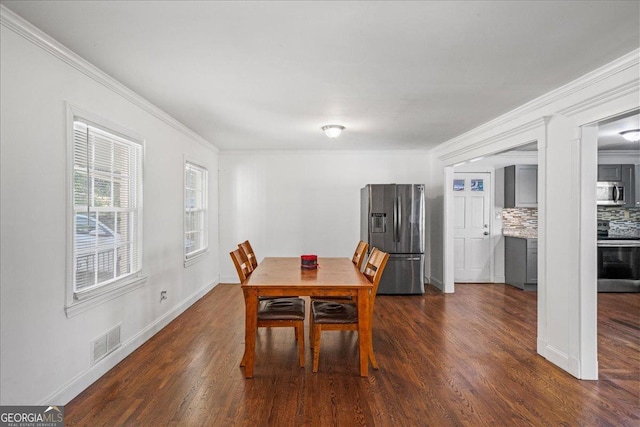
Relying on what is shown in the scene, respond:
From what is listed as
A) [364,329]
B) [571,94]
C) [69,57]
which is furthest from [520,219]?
[69,57]

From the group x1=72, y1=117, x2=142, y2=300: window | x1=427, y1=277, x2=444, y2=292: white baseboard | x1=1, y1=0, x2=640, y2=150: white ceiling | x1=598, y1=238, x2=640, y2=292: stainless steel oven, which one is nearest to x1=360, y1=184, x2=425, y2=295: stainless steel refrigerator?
x1=427, y1=277, x2=444, y2=292: white baseboard

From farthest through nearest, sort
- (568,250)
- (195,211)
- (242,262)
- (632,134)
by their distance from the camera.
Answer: (195,211) < (632,134) < (242,262) < (568,250)

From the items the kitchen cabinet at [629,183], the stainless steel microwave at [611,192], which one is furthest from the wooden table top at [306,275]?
the kitchen cabinet at [629,183]

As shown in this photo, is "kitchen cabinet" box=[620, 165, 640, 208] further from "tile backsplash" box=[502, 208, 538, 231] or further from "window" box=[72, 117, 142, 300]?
"window" box=[72, 117, 142, 300]

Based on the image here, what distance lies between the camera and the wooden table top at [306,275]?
2.89 m

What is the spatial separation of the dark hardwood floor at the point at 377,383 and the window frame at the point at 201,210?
100 centimetres

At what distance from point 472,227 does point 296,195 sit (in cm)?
327

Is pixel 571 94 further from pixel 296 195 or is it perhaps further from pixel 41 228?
pixel 296 195

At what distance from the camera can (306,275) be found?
324 centimetres

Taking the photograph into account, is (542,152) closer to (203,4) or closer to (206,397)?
(203,4)

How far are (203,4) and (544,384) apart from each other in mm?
3485

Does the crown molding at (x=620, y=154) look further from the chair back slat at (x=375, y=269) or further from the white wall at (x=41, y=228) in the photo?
the white wall at (x=41, y=228)

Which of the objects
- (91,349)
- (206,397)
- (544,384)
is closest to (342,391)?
(206,397)

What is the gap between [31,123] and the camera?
2152 mm
